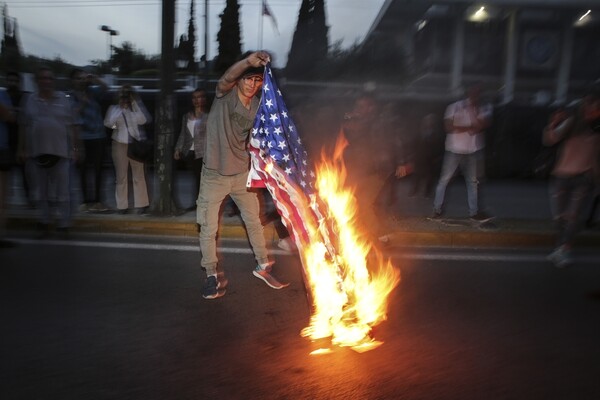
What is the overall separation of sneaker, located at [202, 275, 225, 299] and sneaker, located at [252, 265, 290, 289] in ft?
1.42

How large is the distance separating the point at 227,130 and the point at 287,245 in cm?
213

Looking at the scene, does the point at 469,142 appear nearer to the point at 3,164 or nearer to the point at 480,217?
the point at 480,217

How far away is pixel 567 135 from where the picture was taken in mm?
5648

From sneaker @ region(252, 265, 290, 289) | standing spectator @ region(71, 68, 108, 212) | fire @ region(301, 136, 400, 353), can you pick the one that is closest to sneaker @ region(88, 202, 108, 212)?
standing spectator @ region(71, 68, 108, 212)

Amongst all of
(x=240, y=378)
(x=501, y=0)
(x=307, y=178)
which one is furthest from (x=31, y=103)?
(x=501, y=0)

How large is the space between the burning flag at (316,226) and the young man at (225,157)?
6.1 inches

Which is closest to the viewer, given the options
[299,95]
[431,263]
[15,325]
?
Answer: [15,325]

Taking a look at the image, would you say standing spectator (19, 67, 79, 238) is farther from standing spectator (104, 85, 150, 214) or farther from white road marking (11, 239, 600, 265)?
standing spectator (104, 85, 150, 214)

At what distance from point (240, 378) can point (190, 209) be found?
4.83m

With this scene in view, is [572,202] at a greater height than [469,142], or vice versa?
[469,142]

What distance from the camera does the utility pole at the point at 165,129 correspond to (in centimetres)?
688

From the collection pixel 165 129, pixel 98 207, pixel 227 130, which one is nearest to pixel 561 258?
pixel 227 130

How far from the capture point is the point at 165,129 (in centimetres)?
697

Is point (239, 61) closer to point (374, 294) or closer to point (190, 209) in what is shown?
point (374, 294)
